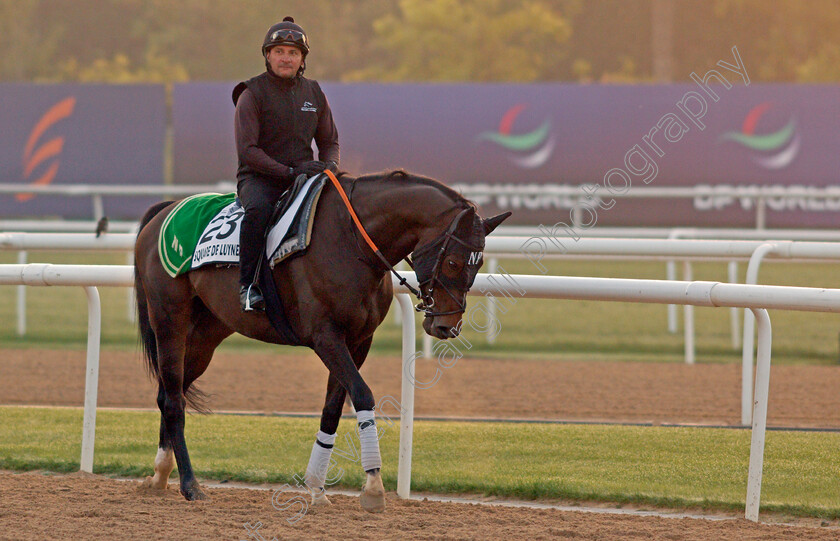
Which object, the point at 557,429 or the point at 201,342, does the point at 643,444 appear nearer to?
the point at 557,429

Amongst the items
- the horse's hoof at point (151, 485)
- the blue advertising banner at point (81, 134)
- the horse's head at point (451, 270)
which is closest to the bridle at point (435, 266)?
the horse's head at point (451, 270)

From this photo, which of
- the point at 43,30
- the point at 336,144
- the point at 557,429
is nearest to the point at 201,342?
the point at 336,144

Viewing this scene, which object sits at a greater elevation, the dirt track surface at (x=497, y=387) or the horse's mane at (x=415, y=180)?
the horse's mane at (x=415, y=180)

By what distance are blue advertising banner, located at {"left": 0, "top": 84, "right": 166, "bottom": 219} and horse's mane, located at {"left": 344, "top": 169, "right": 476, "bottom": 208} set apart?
50.6ft

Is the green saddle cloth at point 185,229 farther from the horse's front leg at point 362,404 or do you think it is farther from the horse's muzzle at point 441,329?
the horse's muzzle at point 441,329

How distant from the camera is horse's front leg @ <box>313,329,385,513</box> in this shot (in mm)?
4059

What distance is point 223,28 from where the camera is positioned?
42688 millimetres

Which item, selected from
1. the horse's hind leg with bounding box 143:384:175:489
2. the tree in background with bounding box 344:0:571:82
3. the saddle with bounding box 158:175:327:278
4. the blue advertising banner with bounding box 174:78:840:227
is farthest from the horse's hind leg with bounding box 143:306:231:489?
the tree in background with bounding box 344:0:571:82

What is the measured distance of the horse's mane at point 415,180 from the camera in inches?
160

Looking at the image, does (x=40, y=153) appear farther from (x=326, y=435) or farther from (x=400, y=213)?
(x=400, y=213)

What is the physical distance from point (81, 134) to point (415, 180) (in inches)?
633

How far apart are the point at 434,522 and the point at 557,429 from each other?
2072mm

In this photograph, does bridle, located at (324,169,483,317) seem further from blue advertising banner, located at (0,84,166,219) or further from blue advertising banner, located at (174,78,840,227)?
blue advertising banner, located at (0,84,166,219)

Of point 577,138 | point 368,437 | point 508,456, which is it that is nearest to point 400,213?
point 368,437
